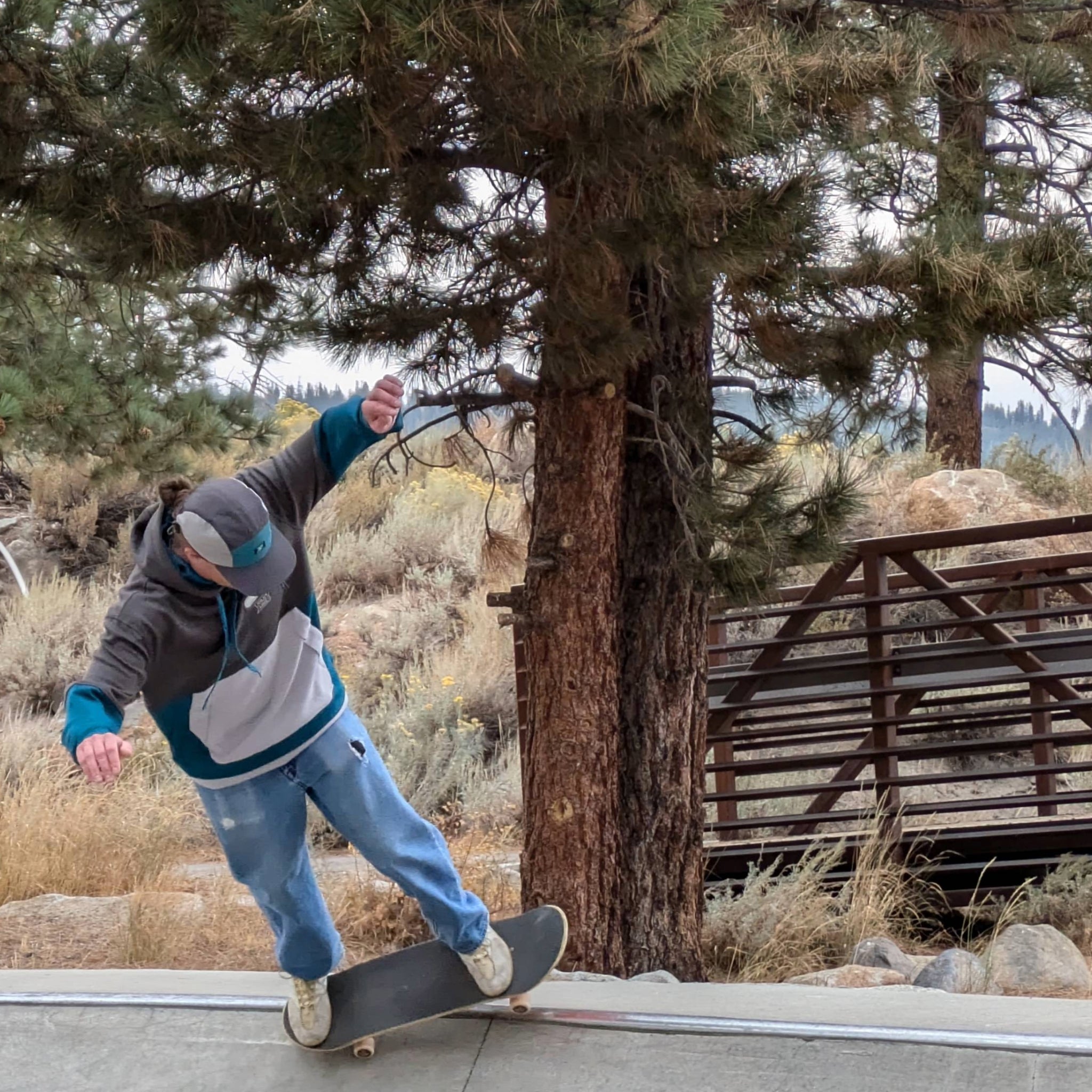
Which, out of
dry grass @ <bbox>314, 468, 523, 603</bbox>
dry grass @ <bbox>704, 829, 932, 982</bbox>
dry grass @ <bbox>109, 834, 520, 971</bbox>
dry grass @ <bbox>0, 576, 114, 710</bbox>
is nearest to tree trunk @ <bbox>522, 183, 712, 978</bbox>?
dry grass @ <bbox>704, 829, 932, 982</bbox>

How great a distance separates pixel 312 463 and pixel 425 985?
149 cm

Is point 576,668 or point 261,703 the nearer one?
point 261,703

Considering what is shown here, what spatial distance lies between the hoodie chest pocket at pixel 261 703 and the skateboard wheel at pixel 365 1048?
3.02ft

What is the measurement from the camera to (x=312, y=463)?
3469mm

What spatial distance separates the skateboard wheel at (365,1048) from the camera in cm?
356

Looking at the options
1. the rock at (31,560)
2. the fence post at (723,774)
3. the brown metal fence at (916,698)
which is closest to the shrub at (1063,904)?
the brown metal fence at (916,698)

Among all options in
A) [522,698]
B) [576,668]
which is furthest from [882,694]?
[576,668]

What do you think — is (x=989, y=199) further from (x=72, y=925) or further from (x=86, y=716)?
(x=72, y=925)

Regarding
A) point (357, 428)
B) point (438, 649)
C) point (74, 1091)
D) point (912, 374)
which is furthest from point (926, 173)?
point (438, 649)

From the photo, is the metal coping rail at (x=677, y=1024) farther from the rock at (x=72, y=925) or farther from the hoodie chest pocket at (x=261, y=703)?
the rock at (x=72, y=925)

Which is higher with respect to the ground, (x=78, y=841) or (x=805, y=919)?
(x=78, y=841)

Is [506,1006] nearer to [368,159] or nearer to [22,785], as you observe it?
[368,159]

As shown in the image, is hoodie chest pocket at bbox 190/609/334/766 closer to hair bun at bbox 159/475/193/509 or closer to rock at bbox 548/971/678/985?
hair bun at bbox 159/475/193/509

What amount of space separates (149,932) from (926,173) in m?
4.62
